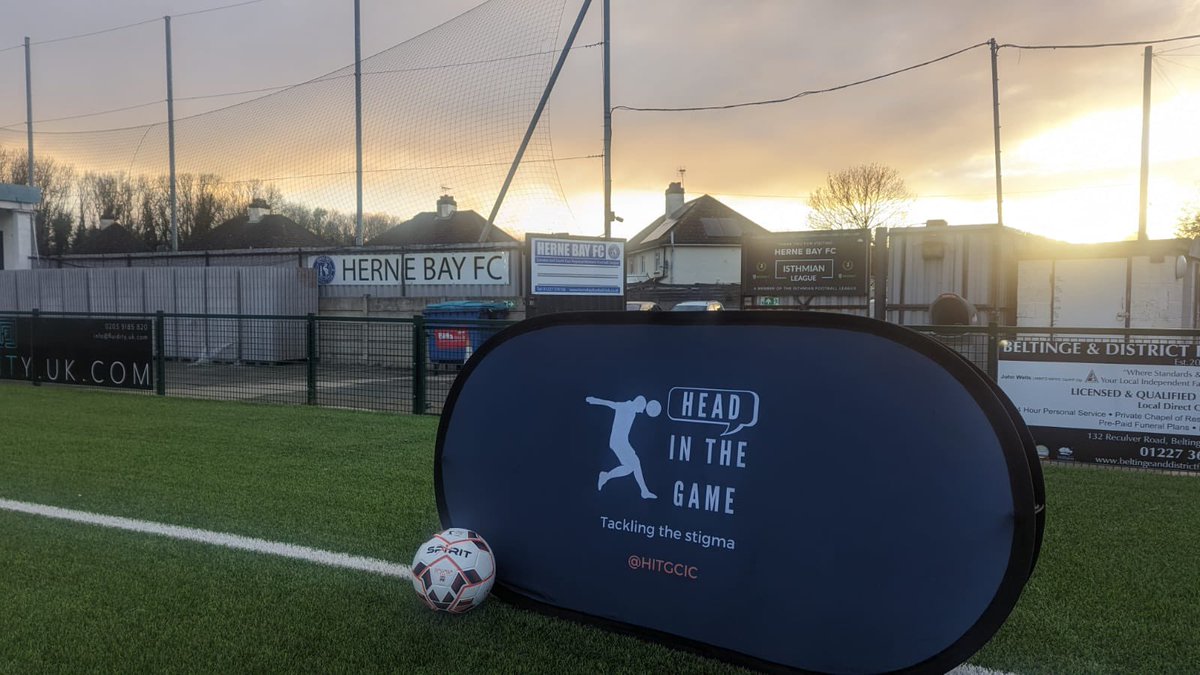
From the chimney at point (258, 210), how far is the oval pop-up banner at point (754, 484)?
38.5 m

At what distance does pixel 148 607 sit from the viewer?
4012 mm

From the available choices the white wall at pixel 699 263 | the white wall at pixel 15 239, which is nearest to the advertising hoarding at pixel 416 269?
the white wall at pixel 15 239

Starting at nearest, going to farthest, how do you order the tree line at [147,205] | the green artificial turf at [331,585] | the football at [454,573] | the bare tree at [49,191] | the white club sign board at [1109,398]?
the green artificial turf at [331,585], the football at [454,573], the white club sign board at [1109,398], the tree line at [147,205], the bare tree at [49,191]

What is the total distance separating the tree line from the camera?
99.6ft

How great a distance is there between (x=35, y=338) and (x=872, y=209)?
4140 centimetres

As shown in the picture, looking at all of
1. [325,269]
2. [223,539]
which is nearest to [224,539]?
[223,539]

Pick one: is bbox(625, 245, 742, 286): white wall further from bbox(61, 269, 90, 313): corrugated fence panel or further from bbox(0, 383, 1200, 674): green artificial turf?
bbox(0, 383, 1200, 674): green artificial turf

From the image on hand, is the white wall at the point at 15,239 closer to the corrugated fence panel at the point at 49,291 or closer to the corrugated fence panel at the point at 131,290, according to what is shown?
the corrugated fence panel at the point at 49,291

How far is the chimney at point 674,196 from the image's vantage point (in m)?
49.9

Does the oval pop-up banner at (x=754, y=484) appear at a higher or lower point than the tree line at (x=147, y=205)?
lower

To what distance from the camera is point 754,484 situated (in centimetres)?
318

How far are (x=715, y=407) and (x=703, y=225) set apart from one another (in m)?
42.6

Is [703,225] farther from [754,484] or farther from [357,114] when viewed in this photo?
[754,484]

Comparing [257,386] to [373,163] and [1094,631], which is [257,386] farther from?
[1094,631]
